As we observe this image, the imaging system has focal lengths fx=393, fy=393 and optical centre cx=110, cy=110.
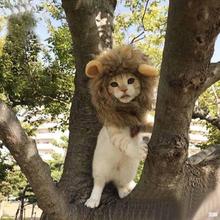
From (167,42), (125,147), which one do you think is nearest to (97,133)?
(125,147)

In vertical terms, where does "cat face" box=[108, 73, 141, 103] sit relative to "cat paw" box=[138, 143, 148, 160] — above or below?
above

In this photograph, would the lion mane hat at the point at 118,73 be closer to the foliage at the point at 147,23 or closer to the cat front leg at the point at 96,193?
the cat front leg at the point at 96,193

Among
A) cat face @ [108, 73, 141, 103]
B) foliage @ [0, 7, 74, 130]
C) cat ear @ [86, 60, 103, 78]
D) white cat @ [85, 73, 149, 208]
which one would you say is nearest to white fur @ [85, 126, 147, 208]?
white cat @ [85, 73, 149, 208]

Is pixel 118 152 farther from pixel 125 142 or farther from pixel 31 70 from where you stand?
pixel 31 70

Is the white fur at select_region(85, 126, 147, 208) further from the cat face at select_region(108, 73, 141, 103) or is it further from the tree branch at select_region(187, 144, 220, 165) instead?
the tree branch at select_region(187, 144, 220, 165)

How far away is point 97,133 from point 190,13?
1.39 meters

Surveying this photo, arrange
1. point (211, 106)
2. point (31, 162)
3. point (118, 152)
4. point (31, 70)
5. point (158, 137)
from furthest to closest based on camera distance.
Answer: point (211, 106), point (31, 70), point (118, 152), point (31, 162), point (158, 137)

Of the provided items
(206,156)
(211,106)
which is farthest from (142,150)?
(211,106)

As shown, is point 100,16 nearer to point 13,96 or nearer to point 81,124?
point 81,124

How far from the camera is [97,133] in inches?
95.0

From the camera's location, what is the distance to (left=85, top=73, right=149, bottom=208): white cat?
2088mm

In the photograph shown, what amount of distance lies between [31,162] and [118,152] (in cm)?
61

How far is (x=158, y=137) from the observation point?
1594 millimetres

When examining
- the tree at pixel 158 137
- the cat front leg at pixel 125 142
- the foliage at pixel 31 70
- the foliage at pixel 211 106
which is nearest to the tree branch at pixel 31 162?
the tree at pixel 158 137
